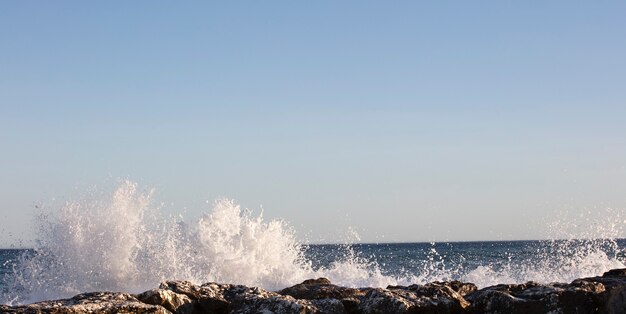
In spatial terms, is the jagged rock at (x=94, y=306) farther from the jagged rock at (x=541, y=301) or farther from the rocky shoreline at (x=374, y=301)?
the jagged rock at (x=541, y=301)

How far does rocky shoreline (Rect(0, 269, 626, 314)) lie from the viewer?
8.12 meters

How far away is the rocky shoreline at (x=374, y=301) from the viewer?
320 inches

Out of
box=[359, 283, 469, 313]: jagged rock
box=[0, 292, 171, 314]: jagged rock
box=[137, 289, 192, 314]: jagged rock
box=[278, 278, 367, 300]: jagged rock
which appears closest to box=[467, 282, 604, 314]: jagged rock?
box=[359, 283, 469, 313]: jagged rock

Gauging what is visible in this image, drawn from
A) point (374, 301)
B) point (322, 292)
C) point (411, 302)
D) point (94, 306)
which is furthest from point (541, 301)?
point (94, 306)

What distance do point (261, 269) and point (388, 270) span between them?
23382 millimetres

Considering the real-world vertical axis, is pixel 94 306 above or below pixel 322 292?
below

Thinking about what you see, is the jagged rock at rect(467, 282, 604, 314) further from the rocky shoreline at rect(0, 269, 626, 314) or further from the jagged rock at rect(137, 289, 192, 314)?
the jagged rock at rect(137, 289, 192, 314)

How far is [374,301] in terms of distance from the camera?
28.7 ft

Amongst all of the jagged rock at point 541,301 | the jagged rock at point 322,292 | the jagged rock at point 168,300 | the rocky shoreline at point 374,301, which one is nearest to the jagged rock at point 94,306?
the rocky shoreline at point 374,301

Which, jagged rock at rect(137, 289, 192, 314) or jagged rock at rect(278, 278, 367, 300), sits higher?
jagged rock at rect(278, 278, 367, 300)

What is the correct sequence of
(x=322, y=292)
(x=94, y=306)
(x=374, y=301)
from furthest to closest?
(x=322, y=292) < (x=374, y=301) < (x=94, y=306)

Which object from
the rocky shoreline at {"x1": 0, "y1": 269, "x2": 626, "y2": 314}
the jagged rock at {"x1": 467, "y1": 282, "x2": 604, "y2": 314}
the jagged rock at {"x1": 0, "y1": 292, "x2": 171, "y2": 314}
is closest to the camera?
the jagged rock at {"x1": 0, "y1": 292, "x2": 171, "y2": 314}

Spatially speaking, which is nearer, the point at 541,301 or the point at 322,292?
the point at 541,301

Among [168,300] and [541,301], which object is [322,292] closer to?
[168,300]
